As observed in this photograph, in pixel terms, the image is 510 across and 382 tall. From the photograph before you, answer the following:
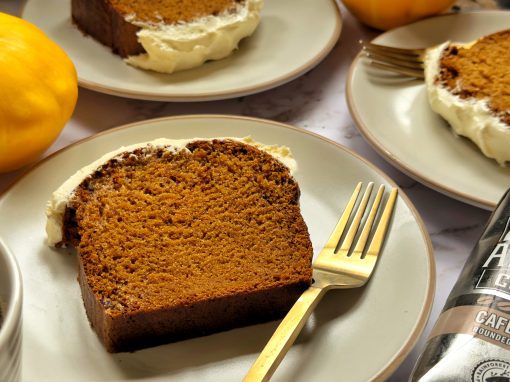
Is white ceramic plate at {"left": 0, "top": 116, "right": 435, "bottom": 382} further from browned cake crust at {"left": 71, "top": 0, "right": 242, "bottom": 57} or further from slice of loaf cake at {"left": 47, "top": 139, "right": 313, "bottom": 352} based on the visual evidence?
browned cake crust at {"left": 71, "top": 0, "right": 242, "bottom": 57}

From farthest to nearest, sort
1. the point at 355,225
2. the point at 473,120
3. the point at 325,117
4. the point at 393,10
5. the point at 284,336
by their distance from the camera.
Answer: the point at 393,10
the point at 325,117
the point at 473,120
the point at 355,225
the point at 284,336

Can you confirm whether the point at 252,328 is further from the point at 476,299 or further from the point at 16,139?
the point at 16,139

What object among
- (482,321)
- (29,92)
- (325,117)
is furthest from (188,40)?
(482,321)

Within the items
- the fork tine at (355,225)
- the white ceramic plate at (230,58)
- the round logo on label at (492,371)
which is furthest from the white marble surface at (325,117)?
the round logo on label at (492,371)

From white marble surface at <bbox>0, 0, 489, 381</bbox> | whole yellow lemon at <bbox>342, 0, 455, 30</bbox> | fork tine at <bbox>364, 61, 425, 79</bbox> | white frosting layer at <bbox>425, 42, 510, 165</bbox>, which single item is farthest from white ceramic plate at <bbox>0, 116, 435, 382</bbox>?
whole yellow lemon at <bbox>342, 0, 455, 30</bbox>

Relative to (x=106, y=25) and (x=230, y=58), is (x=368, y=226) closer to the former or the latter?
(x=230, y=58)

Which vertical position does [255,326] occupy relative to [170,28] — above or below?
below

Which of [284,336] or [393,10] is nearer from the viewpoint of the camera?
[284,336]

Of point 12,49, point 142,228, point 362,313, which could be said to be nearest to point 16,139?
point 12,49
